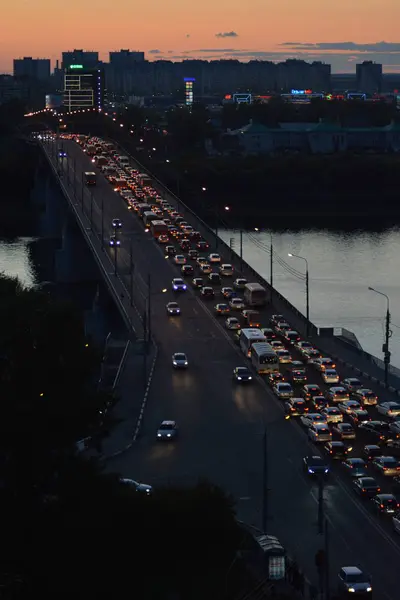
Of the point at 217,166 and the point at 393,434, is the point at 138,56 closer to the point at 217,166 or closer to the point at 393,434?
the point at 217,166

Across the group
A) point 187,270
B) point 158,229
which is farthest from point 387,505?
point 158,229

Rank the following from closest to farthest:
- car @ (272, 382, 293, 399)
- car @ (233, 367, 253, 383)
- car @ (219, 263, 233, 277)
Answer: car @ (272, 382, 293, 399) < car @ (233, 367, 253, 383) < car @ (219, 263, 233, 277)

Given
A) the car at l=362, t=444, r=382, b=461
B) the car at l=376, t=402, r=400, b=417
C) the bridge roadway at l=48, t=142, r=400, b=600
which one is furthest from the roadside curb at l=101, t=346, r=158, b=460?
the car at l=376, t=402, r=400, b=417

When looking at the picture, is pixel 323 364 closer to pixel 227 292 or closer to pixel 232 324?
pixel 232 324

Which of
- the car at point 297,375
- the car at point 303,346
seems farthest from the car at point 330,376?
the car at point 303,346

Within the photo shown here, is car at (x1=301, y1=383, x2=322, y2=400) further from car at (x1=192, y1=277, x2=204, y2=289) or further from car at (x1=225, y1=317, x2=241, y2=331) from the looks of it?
car at (x1=192, y1=277, x2=204, y2=289)

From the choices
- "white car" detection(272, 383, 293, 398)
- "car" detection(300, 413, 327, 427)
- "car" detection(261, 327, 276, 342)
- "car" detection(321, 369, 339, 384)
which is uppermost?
"car" detection(300, 413, 327, 427)

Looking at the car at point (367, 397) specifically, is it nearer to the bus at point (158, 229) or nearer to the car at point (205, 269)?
the car at point (205, 269)
